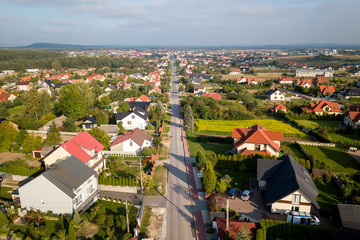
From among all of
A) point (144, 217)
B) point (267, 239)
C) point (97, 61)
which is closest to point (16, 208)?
point (144, 217)

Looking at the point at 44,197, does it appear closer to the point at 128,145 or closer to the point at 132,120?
the point at 128,145

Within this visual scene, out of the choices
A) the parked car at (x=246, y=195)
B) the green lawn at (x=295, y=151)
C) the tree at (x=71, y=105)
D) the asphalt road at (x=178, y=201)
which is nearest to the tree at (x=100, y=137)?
the asphalt road at (x=178, y=201)

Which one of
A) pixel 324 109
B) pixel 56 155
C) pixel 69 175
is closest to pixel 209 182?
pixel 69 175

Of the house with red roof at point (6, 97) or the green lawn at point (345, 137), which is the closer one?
the green lawn at point (345, 137)

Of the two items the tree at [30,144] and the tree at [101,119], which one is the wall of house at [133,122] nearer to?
the tree at [101,119]

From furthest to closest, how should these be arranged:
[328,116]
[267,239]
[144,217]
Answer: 1. [328,116]
2. [144,217]
3. [267,239]

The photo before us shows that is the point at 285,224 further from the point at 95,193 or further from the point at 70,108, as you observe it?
the point at 70,108
